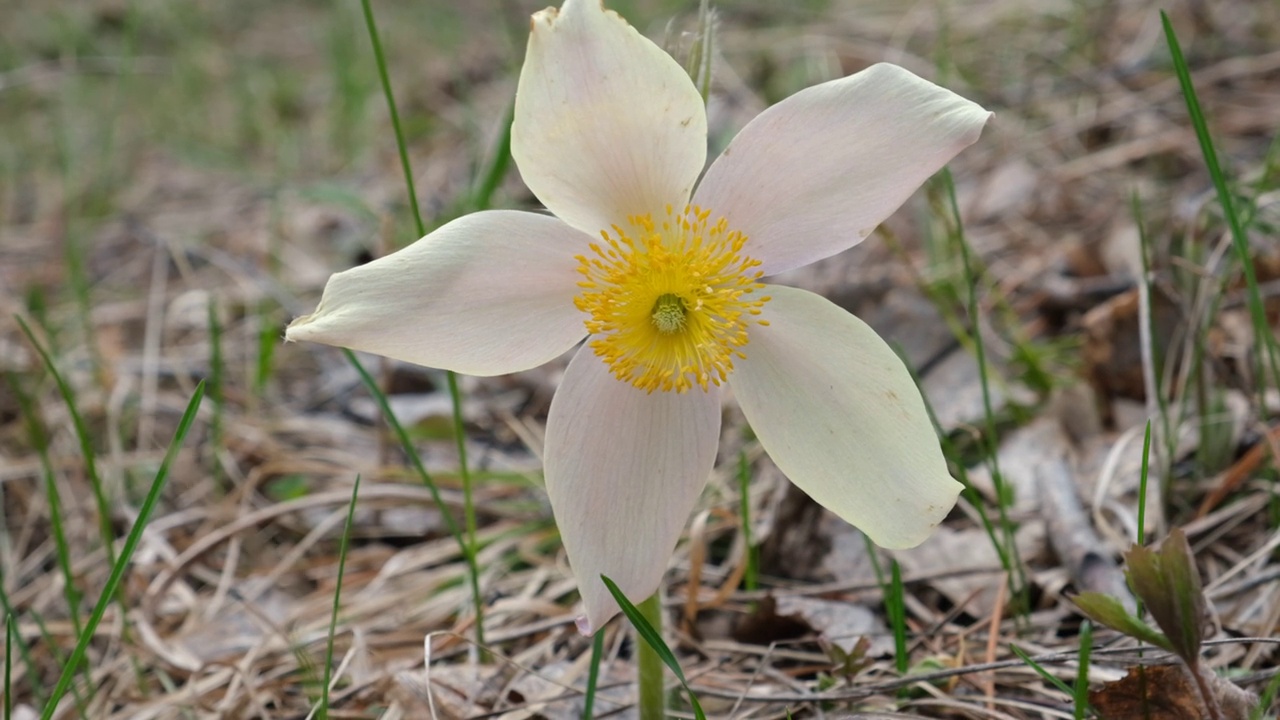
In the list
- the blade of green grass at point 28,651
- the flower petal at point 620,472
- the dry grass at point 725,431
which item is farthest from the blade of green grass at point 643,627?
the blade of green grass at point 28,651

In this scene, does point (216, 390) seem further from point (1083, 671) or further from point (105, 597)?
point (1083, 671)

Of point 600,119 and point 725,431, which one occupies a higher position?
point 600,119

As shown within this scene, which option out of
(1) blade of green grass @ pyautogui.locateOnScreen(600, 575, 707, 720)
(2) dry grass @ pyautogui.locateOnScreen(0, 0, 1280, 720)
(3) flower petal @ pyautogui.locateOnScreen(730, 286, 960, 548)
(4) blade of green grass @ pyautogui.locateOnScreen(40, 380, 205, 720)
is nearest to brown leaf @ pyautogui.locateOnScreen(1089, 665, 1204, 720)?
(2) dry grass @ pyautogui.locateOnScreen(0, 0, 1280, 720)

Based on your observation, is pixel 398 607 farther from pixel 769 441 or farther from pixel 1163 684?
pixel 1163 684

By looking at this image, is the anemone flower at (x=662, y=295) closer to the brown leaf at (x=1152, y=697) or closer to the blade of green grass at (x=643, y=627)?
the blade of green grass at (x=643, y=627)

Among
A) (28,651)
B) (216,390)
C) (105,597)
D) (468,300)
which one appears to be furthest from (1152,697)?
(216,390)

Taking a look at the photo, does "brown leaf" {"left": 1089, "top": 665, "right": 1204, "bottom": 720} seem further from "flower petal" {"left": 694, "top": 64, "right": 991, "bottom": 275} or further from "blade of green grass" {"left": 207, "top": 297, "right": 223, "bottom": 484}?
"blade of green grass" {"left": 207, "top": 297, "right": 223, "bottom": 484}
